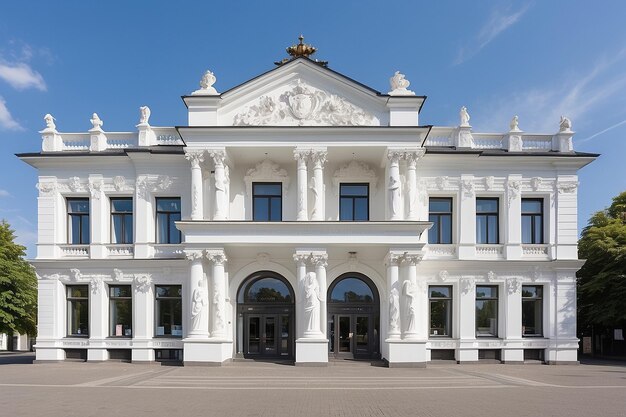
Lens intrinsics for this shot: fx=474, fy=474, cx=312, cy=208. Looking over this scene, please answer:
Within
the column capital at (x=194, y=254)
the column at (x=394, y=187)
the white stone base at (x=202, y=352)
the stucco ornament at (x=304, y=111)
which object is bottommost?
the white stone base at (x=202, y=352)

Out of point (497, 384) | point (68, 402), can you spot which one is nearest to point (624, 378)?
point (497, 384)

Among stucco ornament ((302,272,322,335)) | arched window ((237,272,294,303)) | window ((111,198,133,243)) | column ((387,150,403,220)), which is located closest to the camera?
stucco ornament ((302,272,322,335))

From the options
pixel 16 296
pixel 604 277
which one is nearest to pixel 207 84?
pixel 16 296

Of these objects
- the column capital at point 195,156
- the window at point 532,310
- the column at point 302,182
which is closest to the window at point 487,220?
the window at point 532,310

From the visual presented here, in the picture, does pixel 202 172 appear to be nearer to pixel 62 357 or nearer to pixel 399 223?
pixel 399 223

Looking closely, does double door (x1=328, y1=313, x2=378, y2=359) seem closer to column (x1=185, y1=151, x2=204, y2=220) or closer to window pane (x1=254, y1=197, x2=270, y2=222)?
window pane (x1=254, y1=197, x2=270, y2=222)

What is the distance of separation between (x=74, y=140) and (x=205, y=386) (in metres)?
16.9

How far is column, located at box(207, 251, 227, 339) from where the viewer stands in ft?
73.5

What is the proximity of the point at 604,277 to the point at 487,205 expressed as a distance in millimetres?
8391

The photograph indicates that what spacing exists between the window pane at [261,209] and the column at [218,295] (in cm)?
346

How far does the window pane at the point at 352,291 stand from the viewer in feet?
81.7

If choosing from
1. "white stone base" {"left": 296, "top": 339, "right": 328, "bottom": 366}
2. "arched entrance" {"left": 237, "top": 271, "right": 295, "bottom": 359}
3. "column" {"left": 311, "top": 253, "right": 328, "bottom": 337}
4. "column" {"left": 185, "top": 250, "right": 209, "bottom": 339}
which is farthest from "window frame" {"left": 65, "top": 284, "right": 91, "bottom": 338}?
"column" {"left": 311, "top": 253, "right": 328, "bottom": 337}

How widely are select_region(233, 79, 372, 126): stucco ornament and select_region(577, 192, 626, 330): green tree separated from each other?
15964 mm

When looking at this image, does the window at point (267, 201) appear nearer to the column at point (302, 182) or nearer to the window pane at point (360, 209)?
the column at point (302, 182)
